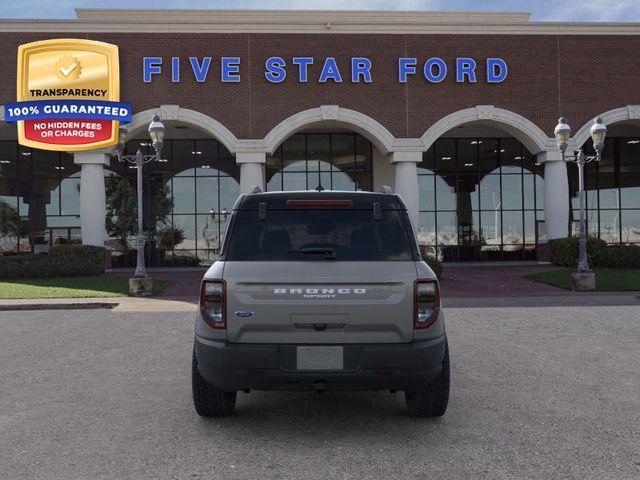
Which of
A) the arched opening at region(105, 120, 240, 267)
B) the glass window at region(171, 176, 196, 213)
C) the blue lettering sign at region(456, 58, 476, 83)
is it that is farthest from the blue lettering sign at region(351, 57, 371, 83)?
the glass window at region(171, 176, 196, 213)

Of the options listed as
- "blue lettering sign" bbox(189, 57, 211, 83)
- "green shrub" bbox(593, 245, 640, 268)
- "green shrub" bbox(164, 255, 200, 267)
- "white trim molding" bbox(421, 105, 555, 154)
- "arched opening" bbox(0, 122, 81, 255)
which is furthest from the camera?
"arched opening" bbox(0, 122, 81, 255)

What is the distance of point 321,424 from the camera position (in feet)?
15.8

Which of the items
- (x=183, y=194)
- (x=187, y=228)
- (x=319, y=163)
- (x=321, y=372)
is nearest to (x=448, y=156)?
(x=319, y=163)

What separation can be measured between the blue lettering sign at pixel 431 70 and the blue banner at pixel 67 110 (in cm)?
1289

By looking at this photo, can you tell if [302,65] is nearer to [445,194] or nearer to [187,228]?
[187,228]

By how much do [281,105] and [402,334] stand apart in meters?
20.8

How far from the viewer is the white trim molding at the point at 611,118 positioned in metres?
24.0

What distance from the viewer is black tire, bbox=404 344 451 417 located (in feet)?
15.5

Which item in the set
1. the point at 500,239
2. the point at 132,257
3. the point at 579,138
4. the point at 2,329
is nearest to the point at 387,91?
the point at 579,138

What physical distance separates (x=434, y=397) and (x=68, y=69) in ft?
75.9

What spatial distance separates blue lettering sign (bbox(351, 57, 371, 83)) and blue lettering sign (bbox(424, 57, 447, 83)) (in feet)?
8.23

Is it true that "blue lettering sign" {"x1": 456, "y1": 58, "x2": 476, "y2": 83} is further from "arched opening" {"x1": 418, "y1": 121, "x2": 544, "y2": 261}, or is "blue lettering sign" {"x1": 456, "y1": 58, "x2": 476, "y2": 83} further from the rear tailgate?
the rear tailgate

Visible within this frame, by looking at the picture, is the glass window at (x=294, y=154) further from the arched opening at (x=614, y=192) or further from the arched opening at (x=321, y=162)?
the arched opening at (x=614, y=192)

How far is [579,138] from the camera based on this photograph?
2402 cm
